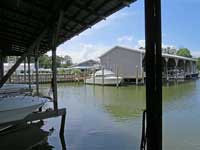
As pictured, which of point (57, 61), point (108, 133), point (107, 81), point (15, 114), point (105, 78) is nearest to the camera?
point (15, 114)

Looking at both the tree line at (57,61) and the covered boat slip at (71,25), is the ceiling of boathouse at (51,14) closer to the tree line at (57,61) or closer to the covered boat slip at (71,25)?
the covered boat slip at (71,25)

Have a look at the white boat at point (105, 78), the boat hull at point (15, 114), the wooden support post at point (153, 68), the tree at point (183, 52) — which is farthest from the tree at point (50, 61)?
the wooden support post at point (153, 68)

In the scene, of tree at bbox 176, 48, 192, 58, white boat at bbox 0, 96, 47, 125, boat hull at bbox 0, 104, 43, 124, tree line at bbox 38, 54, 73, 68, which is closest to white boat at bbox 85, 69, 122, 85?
tree line at bbox 38, 54, 73, 68

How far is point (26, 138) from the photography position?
8539 millimetres

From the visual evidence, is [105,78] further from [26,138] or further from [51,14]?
[51,14]

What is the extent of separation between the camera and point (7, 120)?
6902mm

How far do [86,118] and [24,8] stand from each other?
693 cm

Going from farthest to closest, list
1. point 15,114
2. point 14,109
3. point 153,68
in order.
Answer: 1. point 15,114
2. point 14,109
3. point 153,68

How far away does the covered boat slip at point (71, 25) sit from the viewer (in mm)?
Result: 3379

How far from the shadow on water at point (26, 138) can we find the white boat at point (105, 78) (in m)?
25.5

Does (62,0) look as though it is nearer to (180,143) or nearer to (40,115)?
(40,115)

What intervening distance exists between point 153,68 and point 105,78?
34.2 m

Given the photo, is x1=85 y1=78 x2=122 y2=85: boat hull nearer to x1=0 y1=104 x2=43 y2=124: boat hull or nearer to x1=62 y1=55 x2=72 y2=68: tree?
x1=0 y1=104 x2=43 y2=124: boat hull

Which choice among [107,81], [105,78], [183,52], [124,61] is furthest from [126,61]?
[183,52]
